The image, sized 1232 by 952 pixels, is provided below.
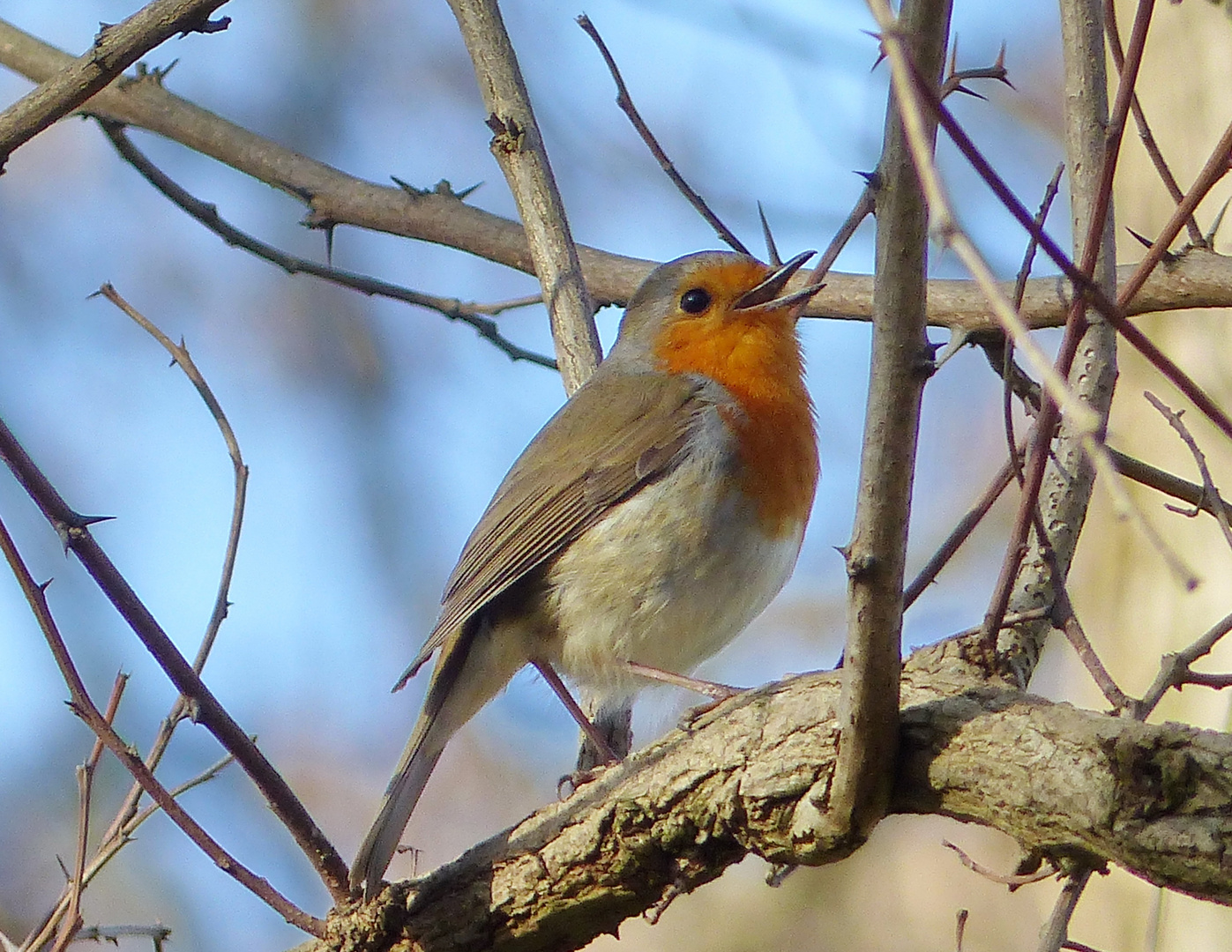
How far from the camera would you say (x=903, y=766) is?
228cm

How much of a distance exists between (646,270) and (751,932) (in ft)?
A: 13.0

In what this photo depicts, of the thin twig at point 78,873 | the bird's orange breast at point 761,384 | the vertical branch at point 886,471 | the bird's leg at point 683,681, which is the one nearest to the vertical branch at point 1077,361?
the vertical branch at point 886,471

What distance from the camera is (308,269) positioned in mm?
4109

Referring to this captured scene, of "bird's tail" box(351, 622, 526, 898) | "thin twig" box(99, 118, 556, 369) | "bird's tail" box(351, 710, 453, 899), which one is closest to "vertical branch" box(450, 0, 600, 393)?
"thin twig" box(99, 118, 556, 369)

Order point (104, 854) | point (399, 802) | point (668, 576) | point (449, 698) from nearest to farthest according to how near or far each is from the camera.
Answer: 1. point (104, 854)
2. point (399, 802)
3. point (668, 576)
4. point (449, 698)

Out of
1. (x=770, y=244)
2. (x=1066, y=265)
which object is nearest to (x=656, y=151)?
(x=770, y=244)

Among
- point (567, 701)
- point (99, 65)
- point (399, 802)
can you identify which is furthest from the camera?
point (567, 701)

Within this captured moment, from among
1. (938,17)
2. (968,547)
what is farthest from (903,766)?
(968,547)

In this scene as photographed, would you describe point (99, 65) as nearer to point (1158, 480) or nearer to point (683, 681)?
point (683, 681)

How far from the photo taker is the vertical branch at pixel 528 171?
4.15m

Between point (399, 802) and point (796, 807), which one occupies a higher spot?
point (399, 802)

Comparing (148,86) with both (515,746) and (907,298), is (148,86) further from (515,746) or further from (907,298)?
(515,746)

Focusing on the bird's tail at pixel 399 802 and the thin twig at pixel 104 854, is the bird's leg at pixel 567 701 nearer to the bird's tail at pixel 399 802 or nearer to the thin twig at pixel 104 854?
the bird's tail at pixel 399 802

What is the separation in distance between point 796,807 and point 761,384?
187 cm
